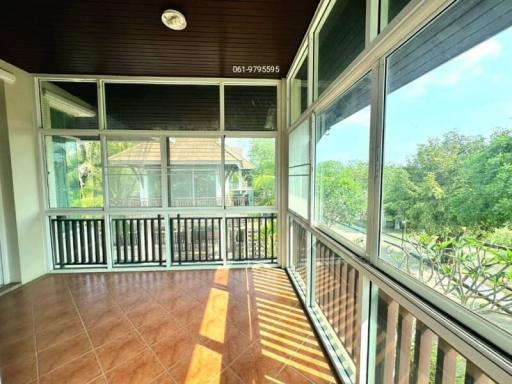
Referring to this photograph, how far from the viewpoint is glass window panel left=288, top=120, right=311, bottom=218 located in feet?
7.93

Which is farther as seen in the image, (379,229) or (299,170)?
(299,170)

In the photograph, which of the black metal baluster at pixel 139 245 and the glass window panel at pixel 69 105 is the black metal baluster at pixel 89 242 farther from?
the glass window panel at pixel 69 105

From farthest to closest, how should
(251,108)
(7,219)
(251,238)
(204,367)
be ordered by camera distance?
(251,238) → (251,108) → (7,219) → (204,367)

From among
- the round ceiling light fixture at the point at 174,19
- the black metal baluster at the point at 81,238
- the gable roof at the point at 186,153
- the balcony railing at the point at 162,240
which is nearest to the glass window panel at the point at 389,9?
the round ceiling light fixture at the point at 174,19

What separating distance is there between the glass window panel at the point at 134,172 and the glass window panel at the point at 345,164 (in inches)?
98.7

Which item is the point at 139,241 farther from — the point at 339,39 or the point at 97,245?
the point at 339,39

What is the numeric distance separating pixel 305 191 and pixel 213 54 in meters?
1.91

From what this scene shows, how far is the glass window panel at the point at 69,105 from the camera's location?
135 inches

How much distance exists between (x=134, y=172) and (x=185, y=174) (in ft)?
2.44

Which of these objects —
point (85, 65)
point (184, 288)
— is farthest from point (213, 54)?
point (184, 288)

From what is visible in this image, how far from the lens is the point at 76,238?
3635 mm

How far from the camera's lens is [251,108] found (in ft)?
11.7

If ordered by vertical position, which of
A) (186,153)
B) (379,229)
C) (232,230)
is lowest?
(232,230)

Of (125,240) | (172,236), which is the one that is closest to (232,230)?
(172,236)
